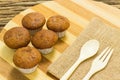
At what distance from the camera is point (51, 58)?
0.83m

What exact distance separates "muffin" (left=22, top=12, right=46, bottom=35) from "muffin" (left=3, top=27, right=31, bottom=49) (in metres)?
0.04

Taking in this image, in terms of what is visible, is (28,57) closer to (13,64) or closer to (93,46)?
(13,64)

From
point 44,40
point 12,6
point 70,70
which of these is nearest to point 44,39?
point 44,40

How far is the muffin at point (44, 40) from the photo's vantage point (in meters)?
0.80

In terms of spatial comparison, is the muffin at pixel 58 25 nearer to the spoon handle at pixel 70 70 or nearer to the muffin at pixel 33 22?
the muffin at pixel 33 22

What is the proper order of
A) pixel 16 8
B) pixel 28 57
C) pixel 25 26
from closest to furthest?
pixel 28 57 → pixel 25 26 → pixel 16 8

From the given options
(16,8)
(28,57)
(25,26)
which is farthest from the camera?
(16,8)

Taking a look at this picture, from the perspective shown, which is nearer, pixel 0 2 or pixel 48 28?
pixel 48 28

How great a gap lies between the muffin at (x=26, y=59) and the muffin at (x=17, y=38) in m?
0.03

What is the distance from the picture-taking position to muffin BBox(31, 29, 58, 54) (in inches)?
31.6

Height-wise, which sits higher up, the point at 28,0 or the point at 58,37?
the point at 58,37

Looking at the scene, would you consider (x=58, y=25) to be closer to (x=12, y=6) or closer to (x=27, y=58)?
(x=27, y=58)

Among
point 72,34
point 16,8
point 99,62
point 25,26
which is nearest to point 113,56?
point 99,62

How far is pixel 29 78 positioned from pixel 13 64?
0.24 ft
